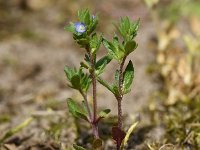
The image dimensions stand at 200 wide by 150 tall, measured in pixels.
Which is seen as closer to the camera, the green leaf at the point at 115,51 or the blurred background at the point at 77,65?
the green leaf at the point at 115,51

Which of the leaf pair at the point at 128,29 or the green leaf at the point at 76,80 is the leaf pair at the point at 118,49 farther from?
the green leaf at the point at 76,80

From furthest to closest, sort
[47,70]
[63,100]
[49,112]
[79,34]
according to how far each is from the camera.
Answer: [47,70] → [63,100] → [49,112] → [79,34]

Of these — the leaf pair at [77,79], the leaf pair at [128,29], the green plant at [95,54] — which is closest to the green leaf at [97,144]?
the green plant at [95,54]

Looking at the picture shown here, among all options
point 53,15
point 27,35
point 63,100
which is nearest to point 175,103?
point 63,100

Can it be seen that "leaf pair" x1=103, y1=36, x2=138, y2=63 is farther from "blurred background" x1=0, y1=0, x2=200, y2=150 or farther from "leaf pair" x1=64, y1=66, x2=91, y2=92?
"blurred background" x1=0, y1=0, x2=200, y2=150

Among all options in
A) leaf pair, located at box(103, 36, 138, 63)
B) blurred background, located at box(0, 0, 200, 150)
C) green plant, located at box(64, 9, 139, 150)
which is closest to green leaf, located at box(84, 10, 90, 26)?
green plant, located at box(64, 9, 139, 150)

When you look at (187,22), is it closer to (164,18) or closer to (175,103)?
(164,18)
